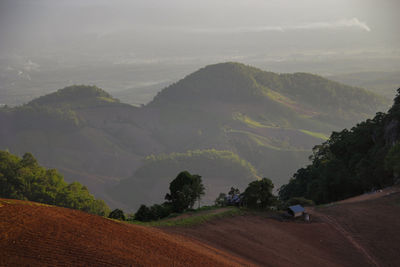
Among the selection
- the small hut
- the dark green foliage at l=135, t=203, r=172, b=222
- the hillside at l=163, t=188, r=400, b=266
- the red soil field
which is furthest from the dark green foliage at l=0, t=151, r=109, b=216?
the red soil field

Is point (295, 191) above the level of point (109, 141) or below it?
below

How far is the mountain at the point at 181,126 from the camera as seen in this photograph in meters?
131

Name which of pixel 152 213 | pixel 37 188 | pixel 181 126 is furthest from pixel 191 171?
pixel 152 213

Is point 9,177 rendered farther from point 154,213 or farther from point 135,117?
point 135,117

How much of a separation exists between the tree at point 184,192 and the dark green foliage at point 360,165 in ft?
54.3

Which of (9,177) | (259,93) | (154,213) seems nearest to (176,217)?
(154,213)

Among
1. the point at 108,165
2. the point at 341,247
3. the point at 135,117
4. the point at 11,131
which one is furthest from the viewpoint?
the point at 135,117

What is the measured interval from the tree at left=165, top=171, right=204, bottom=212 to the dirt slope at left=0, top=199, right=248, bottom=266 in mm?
10426

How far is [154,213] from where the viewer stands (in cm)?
3075

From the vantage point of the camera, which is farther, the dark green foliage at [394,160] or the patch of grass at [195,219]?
the dark green foliage at [394,160]

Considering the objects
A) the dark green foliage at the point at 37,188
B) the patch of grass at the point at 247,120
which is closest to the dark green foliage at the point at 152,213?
the dark green foliage at the point at 37,188

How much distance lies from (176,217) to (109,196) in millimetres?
85542

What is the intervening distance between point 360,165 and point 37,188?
3950 cm

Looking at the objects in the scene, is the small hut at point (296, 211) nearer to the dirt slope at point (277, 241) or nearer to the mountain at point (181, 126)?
the dirt slope at point (277, 241)
